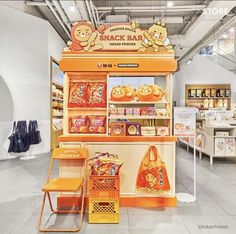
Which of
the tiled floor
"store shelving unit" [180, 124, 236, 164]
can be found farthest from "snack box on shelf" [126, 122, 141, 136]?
"store shelving unit" [180, 124, 236, 164]

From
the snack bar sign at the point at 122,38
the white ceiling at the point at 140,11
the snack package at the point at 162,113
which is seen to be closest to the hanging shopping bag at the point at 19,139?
the white ceiling at the point at 140,11

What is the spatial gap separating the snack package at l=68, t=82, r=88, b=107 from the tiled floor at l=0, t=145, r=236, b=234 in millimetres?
1664

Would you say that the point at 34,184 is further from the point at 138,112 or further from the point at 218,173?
the point at 218,173

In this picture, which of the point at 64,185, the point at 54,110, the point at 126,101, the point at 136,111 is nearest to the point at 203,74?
the point at 54,110

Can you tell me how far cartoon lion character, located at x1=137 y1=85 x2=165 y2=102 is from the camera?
3.92 metres

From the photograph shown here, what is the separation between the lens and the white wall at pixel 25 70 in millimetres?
7477

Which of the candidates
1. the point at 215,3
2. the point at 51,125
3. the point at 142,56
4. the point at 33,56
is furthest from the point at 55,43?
the point at 142,56

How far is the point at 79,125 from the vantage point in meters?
4.04

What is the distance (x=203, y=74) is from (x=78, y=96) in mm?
10136

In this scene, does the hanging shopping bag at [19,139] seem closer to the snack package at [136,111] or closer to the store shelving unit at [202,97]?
the snack package at [136,111]

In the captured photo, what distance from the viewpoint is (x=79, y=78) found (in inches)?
167

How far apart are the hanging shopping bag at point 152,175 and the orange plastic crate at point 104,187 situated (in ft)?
1.88

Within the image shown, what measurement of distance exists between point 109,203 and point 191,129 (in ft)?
5.74

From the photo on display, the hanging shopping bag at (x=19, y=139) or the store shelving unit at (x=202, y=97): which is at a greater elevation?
the store shelving unit at (x=202, y=97)
